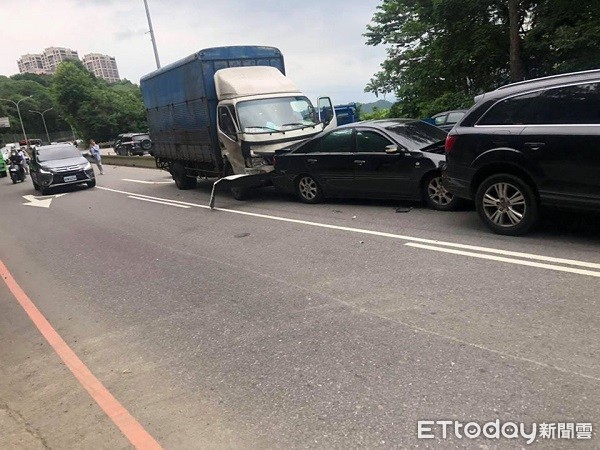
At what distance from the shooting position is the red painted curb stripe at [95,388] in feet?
10.0

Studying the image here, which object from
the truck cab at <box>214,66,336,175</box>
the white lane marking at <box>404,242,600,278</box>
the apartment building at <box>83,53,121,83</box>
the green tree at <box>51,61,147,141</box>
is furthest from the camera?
the apartment building at <box>83,53,121,83</box>

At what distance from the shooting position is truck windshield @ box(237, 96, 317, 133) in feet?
34.8

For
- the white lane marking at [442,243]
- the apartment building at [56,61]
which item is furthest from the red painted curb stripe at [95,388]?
the apartment building at [56,61]

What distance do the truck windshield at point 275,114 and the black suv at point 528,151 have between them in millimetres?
4944

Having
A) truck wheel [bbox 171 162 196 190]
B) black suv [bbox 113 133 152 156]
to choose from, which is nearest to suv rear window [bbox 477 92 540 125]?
truck wheel [bbox 171 162 196 190]

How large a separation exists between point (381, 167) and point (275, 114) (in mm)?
3549

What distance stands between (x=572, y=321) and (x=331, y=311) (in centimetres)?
194

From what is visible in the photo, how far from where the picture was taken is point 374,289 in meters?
4.91

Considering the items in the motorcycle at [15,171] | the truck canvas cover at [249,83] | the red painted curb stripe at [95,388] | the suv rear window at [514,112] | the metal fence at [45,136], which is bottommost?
the red painted curb stripe at [95,388]

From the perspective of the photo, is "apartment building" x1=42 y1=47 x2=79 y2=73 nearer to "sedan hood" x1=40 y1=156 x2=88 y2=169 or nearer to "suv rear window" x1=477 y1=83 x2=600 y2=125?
"sedan hood" x1=40 y1=156 x2=88 y2=169

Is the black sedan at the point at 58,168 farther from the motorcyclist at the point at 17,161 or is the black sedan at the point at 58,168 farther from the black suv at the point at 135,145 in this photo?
the black suv at the point at 135,145

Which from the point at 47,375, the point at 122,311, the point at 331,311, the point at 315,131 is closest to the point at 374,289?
the point at 331,311

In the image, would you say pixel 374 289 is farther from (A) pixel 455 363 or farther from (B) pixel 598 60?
(B) pixel 598 60

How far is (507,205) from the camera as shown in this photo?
20.0 ft
